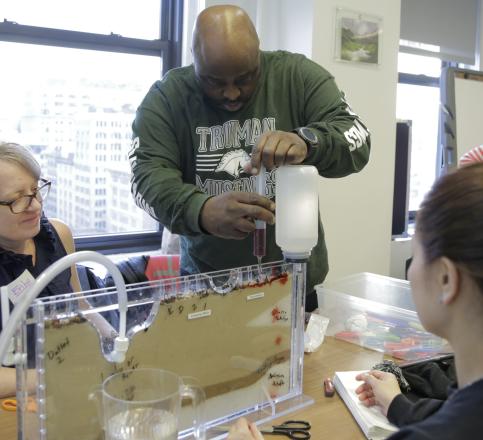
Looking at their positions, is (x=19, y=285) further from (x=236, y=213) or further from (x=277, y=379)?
(x=277, y=379)

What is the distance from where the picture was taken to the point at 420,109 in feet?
13.8

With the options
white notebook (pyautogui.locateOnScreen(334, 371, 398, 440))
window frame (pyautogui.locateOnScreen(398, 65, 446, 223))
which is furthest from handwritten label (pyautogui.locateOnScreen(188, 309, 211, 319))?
window frame (pyautogui.locateOnScreen(398, 65, 446, 223))

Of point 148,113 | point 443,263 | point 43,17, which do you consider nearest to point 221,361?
point 443,263

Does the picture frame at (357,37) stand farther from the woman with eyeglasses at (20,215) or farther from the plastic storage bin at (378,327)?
the woman with eyeglasses at (20,215)

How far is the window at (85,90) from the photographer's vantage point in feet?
9.74

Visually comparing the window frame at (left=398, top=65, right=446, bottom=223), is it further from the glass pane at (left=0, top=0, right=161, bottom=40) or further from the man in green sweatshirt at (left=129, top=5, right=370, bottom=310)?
the man in green sweatshirt at (left=129, top=5, right=370, bottom=310)

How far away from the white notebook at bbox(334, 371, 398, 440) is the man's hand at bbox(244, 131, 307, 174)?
48 centimetres

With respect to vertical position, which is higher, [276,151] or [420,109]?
[420,109]

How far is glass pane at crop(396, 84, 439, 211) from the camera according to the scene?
4.14m

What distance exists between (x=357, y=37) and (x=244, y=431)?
270 cm

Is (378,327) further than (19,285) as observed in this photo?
Yes

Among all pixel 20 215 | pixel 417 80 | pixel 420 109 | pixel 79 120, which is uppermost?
pixel 417 80

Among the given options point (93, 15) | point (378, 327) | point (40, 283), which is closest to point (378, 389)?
point (378, 327)

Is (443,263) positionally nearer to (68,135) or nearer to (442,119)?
(68,135)
